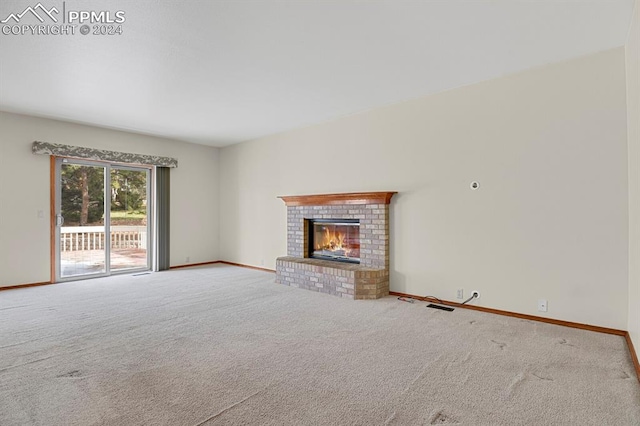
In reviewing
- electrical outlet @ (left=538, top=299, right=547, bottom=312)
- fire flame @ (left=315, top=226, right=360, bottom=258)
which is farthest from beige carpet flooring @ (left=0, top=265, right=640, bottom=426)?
fire flame @ (left=315, top=226, right=360, bottom=258)

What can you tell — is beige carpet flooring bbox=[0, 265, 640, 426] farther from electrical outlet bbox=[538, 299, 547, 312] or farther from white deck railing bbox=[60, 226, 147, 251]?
white deck railing bbox=[60, 226, 147, 251]

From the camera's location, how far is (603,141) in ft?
10.1

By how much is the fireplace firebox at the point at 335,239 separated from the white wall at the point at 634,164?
2923 millimetres

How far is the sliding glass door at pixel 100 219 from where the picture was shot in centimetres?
551

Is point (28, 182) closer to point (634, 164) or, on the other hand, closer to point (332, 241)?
point (332, 241)

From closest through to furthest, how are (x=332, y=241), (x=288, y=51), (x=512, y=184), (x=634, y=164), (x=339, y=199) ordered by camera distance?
1. (x=634, y=164)
2. (x=288, y=51)
3. (x=512, y=184)
4. (x=339, y=199)
5. (x=332, y=241)

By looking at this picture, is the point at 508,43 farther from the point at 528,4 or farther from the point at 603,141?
the point at 603,141

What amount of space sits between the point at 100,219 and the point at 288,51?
186 inches

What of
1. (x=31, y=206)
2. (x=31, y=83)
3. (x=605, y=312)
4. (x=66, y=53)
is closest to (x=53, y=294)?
(x=31, y=206)

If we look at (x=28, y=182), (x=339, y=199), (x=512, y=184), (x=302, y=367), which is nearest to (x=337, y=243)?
(x=339, y=199)

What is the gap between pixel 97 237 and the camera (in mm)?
5840

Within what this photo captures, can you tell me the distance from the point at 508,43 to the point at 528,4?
0.57 m

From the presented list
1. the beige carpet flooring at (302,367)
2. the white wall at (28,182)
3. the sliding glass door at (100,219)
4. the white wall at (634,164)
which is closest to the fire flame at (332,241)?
the beige carpet flooring at (302,367)

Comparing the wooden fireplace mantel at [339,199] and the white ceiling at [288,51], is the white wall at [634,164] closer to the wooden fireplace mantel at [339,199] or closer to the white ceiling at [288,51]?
the white ceiling at [288,51]
